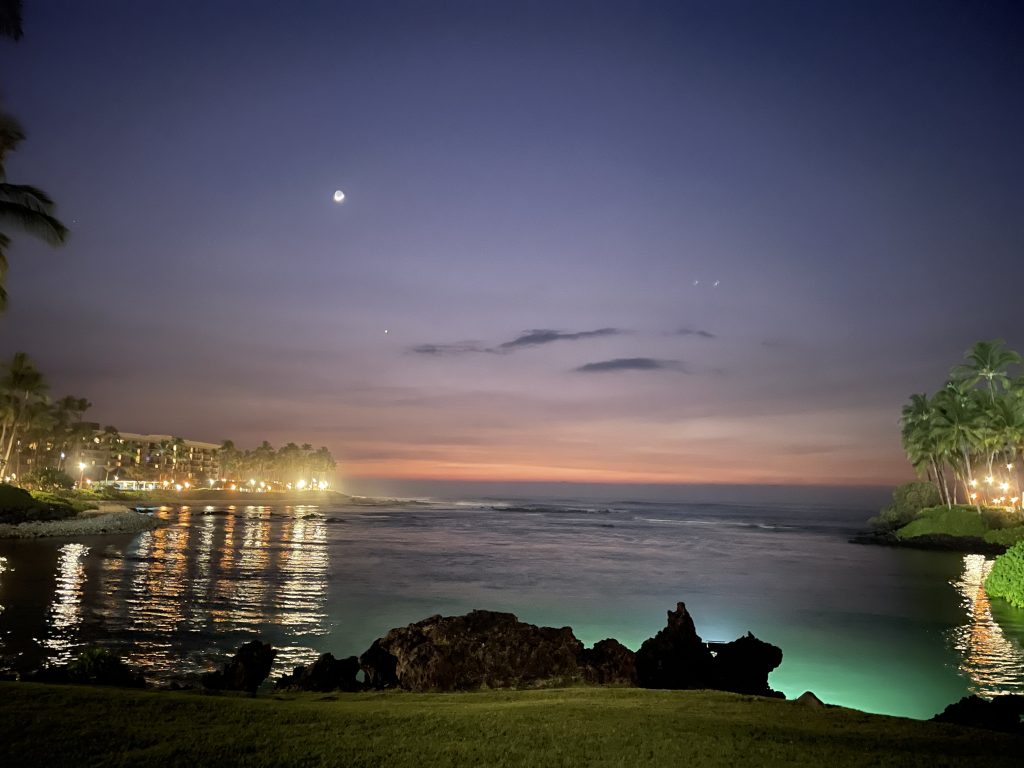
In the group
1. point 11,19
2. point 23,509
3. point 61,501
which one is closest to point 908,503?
point 11,19

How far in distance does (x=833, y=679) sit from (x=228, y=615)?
75.5ft

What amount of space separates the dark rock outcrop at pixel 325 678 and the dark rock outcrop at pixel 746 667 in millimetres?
9560

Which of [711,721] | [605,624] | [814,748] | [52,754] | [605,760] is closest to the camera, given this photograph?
[52,754]

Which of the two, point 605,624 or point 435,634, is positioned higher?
point 435,634

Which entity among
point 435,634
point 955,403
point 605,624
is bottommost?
point 605,624

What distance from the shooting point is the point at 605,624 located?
2875 cm

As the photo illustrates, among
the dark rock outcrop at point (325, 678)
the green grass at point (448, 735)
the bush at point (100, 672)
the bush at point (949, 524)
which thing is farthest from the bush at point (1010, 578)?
the bush at point (949, 524)

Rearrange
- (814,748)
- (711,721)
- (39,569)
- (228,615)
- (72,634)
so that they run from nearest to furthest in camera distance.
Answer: (814,748), (711,721), (72,634), (228,615), (39,569)

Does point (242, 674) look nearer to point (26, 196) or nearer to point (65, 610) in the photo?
point (65, 610)

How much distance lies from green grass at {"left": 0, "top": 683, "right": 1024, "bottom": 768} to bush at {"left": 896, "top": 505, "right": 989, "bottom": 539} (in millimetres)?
73672

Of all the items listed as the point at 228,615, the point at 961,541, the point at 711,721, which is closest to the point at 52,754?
the point at 711,721

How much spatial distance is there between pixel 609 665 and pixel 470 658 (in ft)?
12.5

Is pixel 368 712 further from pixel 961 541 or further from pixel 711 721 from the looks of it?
pixel 961 541

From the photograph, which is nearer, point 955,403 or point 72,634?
point 72,634
